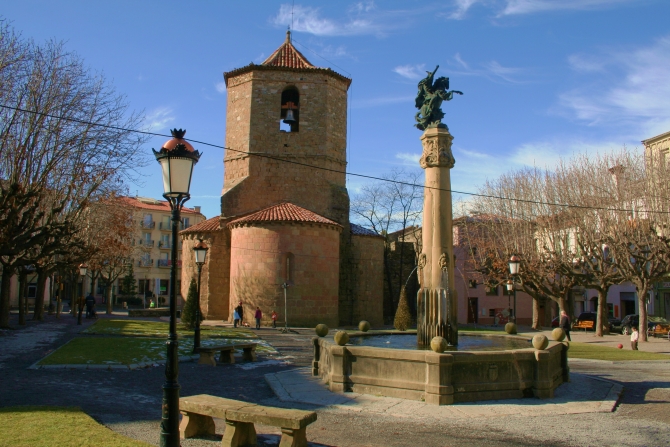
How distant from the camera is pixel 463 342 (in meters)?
13.2

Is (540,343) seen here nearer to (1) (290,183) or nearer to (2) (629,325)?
(1) (290,183)

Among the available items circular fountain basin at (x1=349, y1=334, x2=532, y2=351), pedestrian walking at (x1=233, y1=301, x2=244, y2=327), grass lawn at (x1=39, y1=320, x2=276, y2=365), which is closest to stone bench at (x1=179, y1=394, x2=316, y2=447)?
circular fountain basin at (x1=349, y1=334, x2=532, y2=351)

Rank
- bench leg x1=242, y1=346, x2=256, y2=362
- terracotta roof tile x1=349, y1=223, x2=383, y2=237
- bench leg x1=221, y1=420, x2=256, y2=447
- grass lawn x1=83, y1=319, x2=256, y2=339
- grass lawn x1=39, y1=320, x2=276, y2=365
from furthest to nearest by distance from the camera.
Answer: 1. terracotta roof tile x1=349, y1=223, x2=383, y2=237
2. grass lawn x1=83, y1=319, x2=256, y2=339
3. bench leg x1=242, y1=346, x2=256, y2=362
4. grass lawn x1=39, y1=320, x2=276, y2=365
5. bench leg x1=221, y1=420, x2=256, y2=447

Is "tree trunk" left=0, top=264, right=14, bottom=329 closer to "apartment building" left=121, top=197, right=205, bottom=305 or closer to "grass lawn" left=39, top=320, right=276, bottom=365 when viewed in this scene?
"grass lawn" left=39, top=320, right=276, bottom=365

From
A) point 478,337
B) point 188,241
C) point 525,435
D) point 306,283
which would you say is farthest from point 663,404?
point 188,241

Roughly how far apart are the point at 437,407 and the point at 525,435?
1.63m

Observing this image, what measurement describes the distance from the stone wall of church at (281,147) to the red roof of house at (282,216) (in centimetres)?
188

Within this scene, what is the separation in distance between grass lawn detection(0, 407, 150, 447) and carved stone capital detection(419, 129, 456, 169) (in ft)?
25.9

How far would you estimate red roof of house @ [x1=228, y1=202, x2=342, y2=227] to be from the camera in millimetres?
27445

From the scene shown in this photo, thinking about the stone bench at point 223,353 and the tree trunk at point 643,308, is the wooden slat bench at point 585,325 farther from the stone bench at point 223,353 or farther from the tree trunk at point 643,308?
the stone bench at point 223,353

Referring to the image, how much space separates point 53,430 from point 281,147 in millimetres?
25370

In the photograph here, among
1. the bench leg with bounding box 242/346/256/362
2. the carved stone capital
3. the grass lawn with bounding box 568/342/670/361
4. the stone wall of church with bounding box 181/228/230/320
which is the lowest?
the grass lawn with bounding box 568/342/670/361

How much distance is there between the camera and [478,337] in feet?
46.7

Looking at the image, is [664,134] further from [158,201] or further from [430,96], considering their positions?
[158,201]
